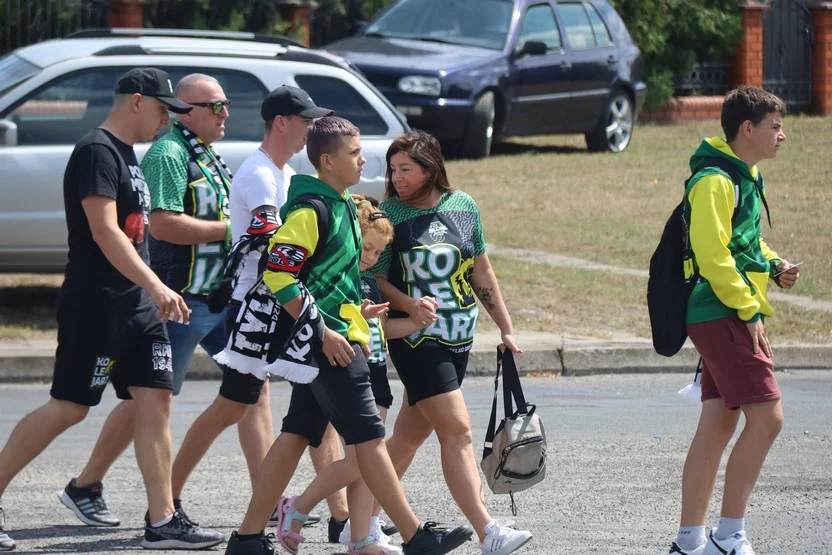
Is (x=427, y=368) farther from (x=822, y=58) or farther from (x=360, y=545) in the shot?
(x=822, y=58)

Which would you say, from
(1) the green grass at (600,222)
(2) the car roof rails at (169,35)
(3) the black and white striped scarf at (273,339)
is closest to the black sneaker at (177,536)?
(3) the black and white striped scarf at (273,339)

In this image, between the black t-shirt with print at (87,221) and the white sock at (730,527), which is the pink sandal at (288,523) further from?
the white sock at (730,527)

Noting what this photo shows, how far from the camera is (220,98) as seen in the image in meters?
5.79

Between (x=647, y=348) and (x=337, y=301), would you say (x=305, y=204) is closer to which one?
(x=337, y=301)

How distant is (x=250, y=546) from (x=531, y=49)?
11956 mm

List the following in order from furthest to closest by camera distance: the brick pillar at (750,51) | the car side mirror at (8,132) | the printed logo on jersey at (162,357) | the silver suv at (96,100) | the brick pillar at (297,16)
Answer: the brick pillar at (750,51) → the brick pillar at (297,16) → the silver suv at (96,100) → the car side mirror at (8,132) → the printed logo on jersey at (162,357)

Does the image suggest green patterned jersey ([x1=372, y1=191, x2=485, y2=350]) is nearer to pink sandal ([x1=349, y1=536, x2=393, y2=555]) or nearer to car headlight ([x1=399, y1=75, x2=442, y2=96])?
pink sandal ([x1=349, y1=536, x2=393, y2=555])

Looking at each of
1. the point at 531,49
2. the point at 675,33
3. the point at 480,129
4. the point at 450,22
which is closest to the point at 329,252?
the point at 480,129

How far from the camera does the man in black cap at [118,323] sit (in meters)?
5.34

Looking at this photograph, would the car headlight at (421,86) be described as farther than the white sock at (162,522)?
Yes

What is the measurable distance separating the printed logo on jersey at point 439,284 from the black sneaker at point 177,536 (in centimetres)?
113

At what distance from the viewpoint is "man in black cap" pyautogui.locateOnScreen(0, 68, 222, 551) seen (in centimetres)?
534

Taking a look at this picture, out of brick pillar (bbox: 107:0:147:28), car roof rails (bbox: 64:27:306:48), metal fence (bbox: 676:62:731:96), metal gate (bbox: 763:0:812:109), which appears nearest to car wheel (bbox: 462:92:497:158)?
brick pillar (bbox: 107:0:147:28)

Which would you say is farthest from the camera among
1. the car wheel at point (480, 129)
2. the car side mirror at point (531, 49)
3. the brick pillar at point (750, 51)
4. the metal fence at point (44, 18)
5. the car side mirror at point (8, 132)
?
the brick pillar at point (750, 51)
